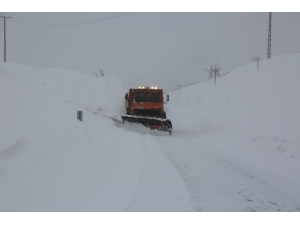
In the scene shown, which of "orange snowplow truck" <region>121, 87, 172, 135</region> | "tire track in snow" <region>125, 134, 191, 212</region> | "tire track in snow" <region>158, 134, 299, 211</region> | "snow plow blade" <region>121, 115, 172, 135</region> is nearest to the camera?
"tire track in snow" <region>125, 134, 191, 212</region>

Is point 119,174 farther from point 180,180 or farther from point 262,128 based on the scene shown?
point 262,128

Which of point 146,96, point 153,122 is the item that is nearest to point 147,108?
point 146,96

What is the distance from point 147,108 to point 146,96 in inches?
35.8

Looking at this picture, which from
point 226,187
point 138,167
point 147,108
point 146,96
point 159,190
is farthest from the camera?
point 146,96

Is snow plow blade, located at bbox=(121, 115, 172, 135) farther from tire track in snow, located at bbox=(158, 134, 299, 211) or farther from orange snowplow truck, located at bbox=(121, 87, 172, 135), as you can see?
tire track in snow, located at bbox=(158, 134, 299, 211)

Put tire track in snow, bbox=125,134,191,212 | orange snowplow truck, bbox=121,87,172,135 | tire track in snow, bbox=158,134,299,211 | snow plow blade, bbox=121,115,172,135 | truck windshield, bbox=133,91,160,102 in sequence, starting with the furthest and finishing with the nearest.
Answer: truck windshield, bbox=133,91,160,102 → orange snowplow truck, bbox=121,87,172,135 → snow plow blade, bbox=121,115,172,135 → tire track in snow, bbox=158,134,299,211 → tire track in snow, bbox=125,134,191,212

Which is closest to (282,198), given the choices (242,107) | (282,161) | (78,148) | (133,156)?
(282,161)

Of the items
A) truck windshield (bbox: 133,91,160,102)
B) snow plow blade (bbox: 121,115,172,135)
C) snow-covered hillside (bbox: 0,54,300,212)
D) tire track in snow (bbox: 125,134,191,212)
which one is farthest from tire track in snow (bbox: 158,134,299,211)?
truck windshield (bbox: 133,91,160,102)

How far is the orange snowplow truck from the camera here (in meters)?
16.2

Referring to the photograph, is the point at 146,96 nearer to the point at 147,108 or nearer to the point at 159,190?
the point at 147,108

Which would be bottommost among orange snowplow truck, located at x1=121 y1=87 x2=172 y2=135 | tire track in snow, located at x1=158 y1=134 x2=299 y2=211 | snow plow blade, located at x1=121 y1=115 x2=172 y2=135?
tire track in snow, located at x1=158 y1=134 x2=299 y2=211

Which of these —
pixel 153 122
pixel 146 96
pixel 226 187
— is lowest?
pixel 226 187

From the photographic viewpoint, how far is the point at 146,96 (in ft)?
60.0

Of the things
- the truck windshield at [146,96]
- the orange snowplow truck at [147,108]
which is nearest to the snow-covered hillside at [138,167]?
the orange snowplow truck at [147,108]
